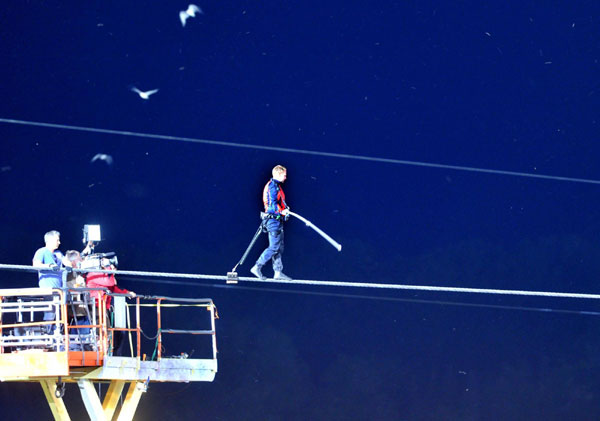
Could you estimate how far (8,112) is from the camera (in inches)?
418

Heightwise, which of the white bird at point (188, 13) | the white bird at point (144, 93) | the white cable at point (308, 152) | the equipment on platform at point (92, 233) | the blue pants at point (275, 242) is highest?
the white bird at point (188, 13)

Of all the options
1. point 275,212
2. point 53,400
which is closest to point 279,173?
point 275,212

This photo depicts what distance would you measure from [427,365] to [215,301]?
230 centimetres

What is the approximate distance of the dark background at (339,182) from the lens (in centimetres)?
1074

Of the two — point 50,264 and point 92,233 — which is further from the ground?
point 92,233

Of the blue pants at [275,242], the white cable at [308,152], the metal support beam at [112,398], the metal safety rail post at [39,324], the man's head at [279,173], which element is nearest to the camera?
the metal safety rail post at [39,324]

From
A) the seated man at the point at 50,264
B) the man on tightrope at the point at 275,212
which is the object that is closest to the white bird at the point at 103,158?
the seated man at the point at 50,264

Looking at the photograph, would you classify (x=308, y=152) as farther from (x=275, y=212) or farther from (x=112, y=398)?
(x=112, y=398)

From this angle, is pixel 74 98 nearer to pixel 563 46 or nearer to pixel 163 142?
pixel 163 142

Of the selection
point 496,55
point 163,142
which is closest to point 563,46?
point 496,55

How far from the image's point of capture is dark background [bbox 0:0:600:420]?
10742 mm

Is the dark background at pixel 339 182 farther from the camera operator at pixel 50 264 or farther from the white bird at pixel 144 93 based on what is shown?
the camera operator at pixel 50 264

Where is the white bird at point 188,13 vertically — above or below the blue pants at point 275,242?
above

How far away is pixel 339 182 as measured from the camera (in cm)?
1112
